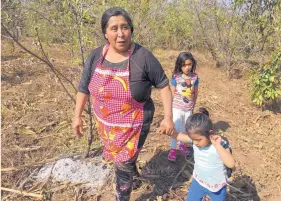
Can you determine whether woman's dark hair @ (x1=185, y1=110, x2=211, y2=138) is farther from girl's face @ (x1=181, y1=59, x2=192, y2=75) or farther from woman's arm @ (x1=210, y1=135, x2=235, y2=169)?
girl's face @ (x1=181, y1=59, x2=192, y2=75)

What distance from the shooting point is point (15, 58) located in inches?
324

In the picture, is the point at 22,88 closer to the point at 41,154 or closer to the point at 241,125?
the point at 41,154

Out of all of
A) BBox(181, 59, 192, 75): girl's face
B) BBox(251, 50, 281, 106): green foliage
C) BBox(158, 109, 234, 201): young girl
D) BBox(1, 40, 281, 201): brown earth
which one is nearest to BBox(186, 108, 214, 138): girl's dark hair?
BBox(158, 109, 234, 201): young girl

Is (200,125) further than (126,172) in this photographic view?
No

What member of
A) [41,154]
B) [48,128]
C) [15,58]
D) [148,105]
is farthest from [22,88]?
[148,105]

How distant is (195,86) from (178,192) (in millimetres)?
1245

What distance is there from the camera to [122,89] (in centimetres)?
223

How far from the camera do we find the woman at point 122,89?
7.30ft

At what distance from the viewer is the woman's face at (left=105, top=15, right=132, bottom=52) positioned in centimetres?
216

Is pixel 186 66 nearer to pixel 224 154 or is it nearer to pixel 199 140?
pixel 199 140

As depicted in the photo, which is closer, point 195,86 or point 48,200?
point 48,200

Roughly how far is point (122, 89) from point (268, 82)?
396 centimetres

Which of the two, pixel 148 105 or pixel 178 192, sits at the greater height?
pixel 148 105

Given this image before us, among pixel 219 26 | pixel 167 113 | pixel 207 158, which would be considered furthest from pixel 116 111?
pixel 219 26
